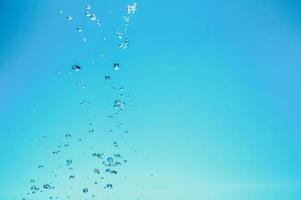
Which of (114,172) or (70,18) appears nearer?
(70,18)

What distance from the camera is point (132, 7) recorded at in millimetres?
11492

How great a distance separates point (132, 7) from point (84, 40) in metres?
1.42

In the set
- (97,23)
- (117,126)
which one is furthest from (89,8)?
(117,126)

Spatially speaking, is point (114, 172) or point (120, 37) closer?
point (120, 37)

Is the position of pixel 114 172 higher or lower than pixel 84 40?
lower

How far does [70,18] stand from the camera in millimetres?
11445

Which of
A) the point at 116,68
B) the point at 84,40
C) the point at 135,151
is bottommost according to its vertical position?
the point at 135,151

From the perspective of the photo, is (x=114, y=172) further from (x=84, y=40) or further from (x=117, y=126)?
(x=84, y=40)

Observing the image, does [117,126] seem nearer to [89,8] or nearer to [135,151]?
[135,151]

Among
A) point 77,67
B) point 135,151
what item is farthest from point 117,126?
point 77,67

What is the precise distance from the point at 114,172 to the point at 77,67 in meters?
2.72

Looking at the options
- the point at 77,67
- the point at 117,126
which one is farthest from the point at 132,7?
the point at 117,126

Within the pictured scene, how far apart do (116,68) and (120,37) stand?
2.46 feet

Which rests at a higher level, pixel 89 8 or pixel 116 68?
pixel 89 8
